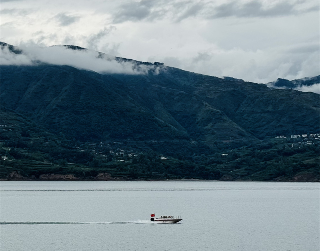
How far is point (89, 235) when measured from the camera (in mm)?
152000

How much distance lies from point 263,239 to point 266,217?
5466cm

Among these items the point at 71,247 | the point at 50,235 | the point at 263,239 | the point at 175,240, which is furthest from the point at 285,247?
the point at 50,235

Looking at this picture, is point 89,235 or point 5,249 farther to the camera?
point 89,235

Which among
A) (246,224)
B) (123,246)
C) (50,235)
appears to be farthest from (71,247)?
(246,224)

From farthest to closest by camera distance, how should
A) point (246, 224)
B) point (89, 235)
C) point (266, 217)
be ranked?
point (266, 217) → point (246, 224) → point (89, 235)

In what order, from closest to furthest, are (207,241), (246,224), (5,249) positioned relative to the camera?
(5,249) < (207,241) < (246,224)

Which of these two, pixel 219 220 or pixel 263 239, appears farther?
pixel 219 220

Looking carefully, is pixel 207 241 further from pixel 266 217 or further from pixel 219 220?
pixel 266 217

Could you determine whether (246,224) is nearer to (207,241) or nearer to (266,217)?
(266,217)

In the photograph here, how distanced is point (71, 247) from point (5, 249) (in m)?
13.1

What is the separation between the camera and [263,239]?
146 meters

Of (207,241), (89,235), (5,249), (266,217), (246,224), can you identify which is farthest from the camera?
(266,217)

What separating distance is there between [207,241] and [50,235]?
3708 cm

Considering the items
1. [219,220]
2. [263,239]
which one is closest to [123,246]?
[263,239]
